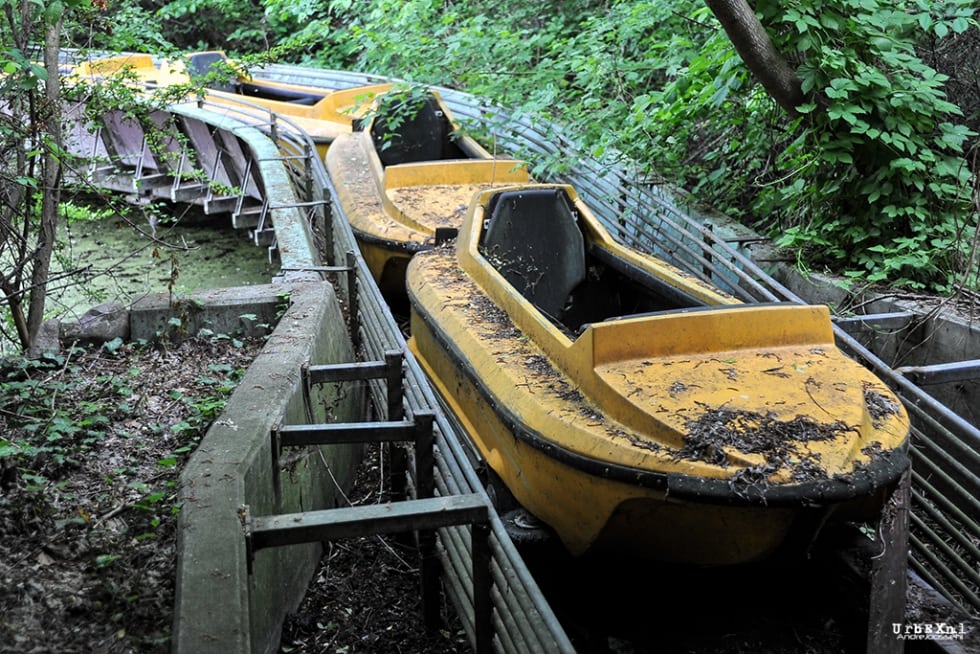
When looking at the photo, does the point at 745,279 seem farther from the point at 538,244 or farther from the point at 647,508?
the point at 647,508

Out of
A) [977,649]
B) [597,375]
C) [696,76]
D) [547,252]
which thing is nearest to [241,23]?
[696,76]

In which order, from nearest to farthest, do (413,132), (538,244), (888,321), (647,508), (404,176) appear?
(647,508) → (888,321) → (538,244) → (404,176) → (413,132)

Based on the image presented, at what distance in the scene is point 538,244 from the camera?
5988mm

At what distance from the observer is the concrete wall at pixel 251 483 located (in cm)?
270

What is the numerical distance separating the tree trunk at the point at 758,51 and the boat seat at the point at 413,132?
12.9 ft

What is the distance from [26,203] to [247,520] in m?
2.48

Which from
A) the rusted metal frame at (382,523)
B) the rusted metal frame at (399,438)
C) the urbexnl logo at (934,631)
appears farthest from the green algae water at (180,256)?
the urbexnl logo at (934,631)

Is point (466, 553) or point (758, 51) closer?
point (466, 553)

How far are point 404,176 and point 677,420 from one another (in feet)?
16.6

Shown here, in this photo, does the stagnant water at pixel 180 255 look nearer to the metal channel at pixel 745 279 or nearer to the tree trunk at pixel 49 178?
the metal channel at pixel 745 279

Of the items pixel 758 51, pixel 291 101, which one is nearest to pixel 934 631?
pixel 758 51

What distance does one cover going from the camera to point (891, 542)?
352cm

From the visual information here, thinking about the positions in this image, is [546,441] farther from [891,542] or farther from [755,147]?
[755,147]

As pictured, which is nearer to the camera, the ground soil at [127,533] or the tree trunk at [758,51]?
the ground soil at [127,533]
